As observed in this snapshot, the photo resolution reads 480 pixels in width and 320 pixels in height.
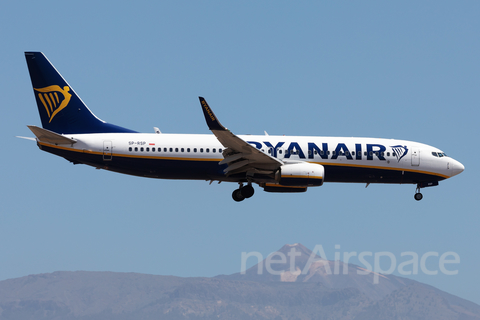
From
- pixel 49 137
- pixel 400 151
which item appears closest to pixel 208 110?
pixel 49 137

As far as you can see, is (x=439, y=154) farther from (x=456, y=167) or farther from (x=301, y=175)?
(x=301, y=175)

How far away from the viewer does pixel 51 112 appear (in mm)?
42781

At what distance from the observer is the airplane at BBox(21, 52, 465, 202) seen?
40344 mm

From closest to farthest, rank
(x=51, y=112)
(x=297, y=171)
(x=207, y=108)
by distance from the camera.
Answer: (x=207, y=108)
(x=297, y=171)
(x=51, y=112)

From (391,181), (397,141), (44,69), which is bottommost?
(391,181)

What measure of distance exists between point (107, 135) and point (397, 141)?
64.2 feet

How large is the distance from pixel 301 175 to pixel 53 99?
55.9 ft

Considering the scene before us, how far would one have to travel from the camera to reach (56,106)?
141 feet

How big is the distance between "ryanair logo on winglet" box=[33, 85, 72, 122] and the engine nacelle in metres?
15.1

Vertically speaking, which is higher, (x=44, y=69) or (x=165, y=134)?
(x=44, y=69)

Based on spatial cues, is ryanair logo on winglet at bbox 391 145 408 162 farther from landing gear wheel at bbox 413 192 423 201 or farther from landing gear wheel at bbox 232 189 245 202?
landing gear wheel at bbox 232 189 245 202

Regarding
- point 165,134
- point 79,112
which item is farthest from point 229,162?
point 79,112

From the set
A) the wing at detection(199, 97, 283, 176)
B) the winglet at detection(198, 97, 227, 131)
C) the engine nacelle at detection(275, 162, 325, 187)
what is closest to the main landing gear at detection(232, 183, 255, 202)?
the wing at detection(199, 97, 283, 176)

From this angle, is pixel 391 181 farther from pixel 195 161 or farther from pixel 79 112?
pixel 79 112
